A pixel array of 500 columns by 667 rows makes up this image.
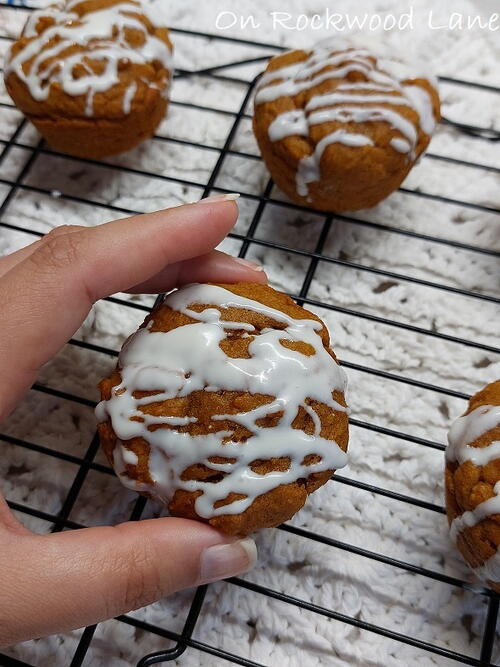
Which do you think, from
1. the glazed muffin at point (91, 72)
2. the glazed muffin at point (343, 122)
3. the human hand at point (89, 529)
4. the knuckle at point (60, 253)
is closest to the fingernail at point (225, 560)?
the human hand at point (89, 529)

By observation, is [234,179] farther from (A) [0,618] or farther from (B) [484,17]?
(A) [0,618]

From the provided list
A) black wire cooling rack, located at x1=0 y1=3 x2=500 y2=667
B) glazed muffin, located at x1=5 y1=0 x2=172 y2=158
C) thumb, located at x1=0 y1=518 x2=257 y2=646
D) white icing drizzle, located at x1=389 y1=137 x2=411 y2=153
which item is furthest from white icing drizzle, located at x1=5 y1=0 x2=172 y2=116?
thumb, located at x1=0 y1=518 x2=257 y2=646

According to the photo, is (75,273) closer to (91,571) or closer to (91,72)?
(91,571)

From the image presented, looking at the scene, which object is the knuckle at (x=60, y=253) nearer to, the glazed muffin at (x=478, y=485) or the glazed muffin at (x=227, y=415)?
the glazed muffin at (x=227, y=415)

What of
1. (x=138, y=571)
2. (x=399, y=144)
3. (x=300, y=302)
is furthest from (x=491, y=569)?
(x=399, y=144)

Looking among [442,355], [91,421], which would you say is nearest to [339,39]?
[442,355]

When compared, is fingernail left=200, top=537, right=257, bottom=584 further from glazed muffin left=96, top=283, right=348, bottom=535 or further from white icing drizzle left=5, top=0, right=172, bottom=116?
white icing drizzle left=5, top=0, right=172, bottom=116
